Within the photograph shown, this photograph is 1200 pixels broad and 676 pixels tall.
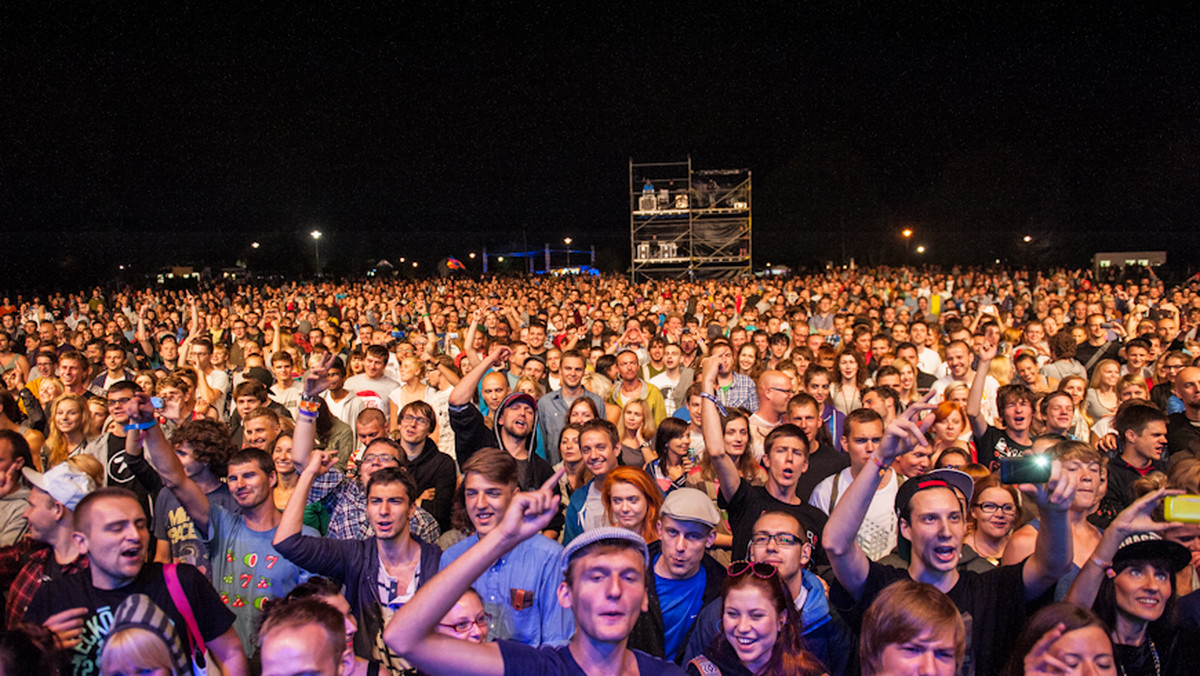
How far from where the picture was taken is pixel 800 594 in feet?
9.91

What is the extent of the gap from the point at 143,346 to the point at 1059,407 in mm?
11062

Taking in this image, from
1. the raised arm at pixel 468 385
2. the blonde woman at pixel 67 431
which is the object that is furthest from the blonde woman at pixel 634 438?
the blonde woman at pixel 67 431

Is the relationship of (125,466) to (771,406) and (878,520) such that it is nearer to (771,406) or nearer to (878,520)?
(771,406)

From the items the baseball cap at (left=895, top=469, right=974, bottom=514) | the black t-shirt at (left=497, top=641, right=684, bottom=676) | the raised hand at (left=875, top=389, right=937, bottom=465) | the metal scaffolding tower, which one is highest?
the metal scaffolding tower

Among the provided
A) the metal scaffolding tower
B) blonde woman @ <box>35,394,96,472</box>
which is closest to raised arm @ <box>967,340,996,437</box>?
blonde woman @ <box>35,394,96,472</box>

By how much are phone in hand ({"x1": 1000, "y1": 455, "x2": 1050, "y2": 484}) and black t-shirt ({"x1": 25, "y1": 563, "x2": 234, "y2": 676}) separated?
278cm

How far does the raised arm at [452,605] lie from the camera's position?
1819mm

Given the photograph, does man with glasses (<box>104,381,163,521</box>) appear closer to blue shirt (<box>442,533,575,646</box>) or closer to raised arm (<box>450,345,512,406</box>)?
raised arm (<box>450,345,512,406</box>)

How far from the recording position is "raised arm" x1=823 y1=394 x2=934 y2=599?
8.56 ft

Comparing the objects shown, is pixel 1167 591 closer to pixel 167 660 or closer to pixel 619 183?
pixel 167 660

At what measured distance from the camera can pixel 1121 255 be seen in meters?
36.3

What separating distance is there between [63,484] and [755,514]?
3.09 meters

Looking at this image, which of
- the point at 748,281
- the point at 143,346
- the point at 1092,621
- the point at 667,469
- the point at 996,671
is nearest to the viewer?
the point at 1092,621

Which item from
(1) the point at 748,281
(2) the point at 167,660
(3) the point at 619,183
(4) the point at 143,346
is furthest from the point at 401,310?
(3) the point at 619,183
